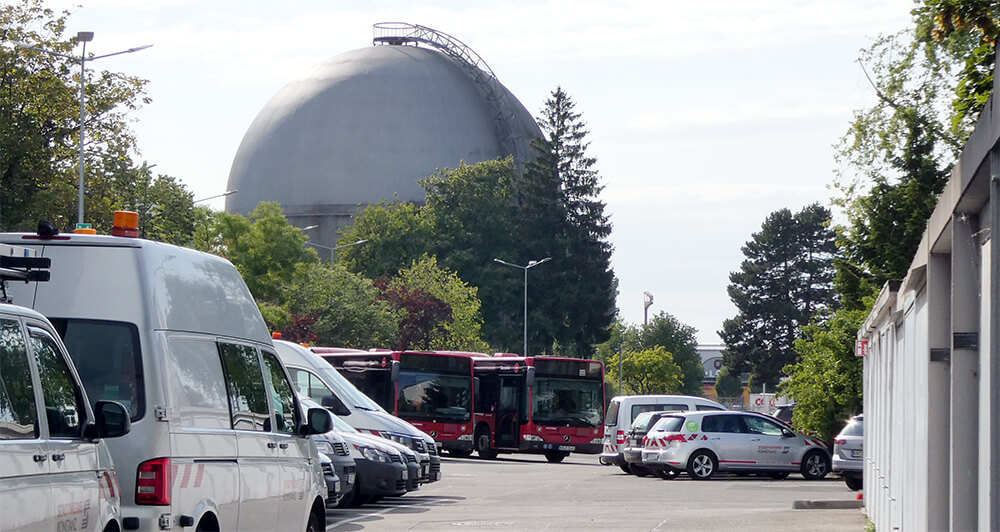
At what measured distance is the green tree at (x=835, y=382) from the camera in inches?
1362

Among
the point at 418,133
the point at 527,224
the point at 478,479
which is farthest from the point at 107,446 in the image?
the point at 418,133

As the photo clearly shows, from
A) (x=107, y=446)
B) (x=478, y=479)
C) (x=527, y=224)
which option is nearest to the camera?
(x=107, y=446)

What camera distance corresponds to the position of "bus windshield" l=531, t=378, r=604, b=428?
43844mm

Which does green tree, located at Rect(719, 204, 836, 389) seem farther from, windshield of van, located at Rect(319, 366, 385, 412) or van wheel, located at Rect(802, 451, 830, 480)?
windshield of van, located at Rect(319, 366, 385, 412)

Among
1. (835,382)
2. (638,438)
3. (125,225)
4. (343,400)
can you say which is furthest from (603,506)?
(835,382)

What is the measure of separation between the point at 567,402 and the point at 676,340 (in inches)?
3755

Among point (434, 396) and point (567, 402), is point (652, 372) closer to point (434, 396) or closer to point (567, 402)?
point (567, 402)

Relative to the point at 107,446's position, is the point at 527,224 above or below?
above

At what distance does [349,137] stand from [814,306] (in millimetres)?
37987

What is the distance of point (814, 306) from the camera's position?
115 metres

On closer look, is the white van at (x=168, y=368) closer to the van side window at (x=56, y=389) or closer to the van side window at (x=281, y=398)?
the van side window at (x=281, y=398)

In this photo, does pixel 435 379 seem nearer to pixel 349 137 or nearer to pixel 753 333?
pixel 349 137

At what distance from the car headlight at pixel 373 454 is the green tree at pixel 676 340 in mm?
115059

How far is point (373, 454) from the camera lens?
20203mm
